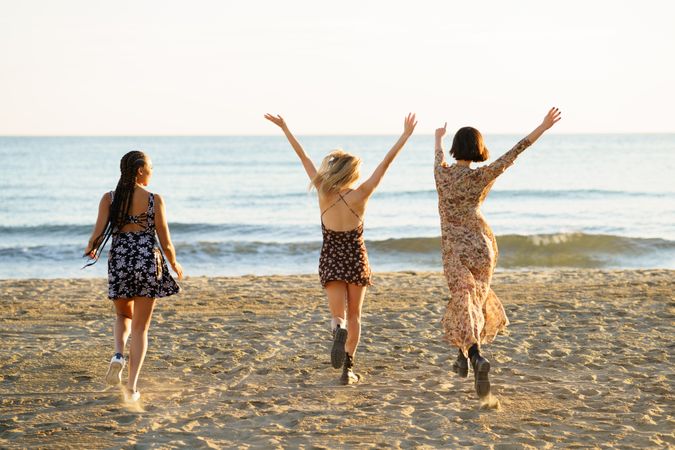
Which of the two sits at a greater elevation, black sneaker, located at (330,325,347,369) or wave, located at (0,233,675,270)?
black sneaker, located at (330,325,347,369)

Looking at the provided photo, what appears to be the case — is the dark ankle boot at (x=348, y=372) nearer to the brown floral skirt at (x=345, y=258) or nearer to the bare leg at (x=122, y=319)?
the brown floral skirt at (x=345, y=258)

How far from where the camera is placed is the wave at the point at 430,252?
Answer: 59.1 ft

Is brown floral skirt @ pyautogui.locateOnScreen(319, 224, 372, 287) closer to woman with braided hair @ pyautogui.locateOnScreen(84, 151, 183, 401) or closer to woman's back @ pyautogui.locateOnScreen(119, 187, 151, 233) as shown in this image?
woman with braided hair @ pyautogui.locateOnScreen(84, 151, 183, 401)

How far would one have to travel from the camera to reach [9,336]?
8.01 m

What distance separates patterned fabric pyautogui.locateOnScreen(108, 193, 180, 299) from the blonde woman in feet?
3.60

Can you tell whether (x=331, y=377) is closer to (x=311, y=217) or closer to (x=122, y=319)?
(x=122, y=319)

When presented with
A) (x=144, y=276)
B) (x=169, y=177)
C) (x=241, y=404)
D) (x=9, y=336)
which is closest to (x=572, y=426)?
(x=241, y=404)

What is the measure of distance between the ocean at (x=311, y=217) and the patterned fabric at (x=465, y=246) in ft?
35.7

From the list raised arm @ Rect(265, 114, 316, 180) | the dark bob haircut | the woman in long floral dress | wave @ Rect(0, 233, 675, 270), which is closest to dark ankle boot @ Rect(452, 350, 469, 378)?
the woman in long floral dress

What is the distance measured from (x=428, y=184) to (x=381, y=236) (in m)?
18.9

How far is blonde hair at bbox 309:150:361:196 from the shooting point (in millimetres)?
5676

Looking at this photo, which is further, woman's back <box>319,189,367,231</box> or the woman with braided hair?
woman's back <box>319,189,367,231</box>

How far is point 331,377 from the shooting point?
6340 mm
